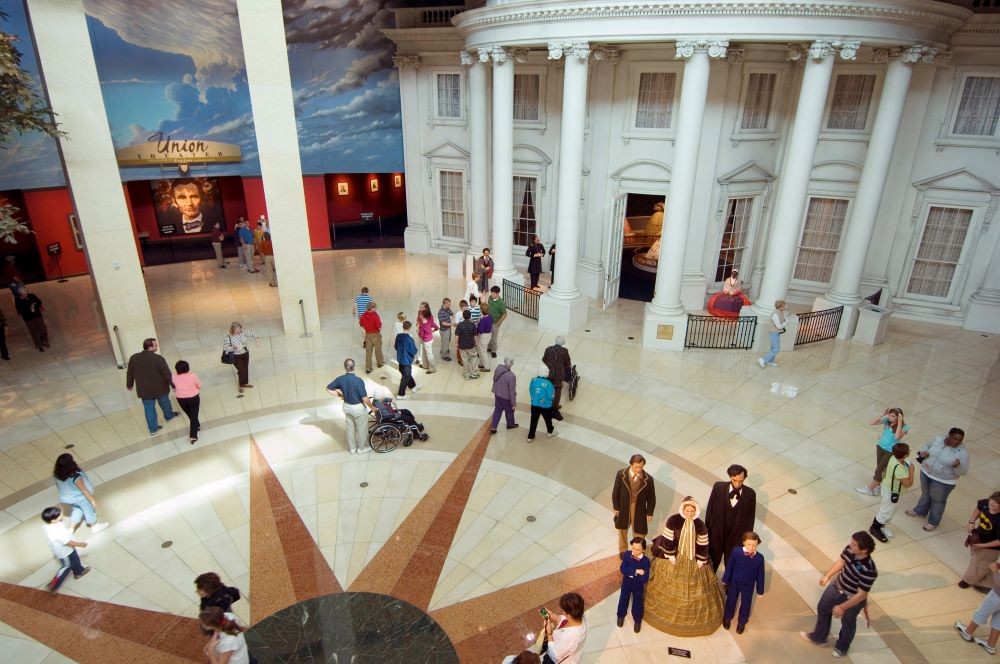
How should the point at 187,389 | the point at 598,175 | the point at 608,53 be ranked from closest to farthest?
the point at 187,389, the point at 608,53, the point at 598,175

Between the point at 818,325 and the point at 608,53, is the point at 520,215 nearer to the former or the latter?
the point at 608,53

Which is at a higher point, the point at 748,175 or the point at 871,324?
the point at 748,175

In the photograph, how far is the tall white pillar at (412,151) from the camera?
19500mm

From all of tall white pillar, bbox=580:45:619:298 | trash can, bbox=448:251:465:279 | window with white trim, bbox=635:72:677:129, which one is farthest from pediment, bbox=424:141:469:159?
window with white trim, bbox=635:72:677:129

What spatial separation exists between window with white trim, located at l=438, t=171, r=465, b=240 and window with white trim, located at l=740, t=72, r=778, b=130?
29.9ft

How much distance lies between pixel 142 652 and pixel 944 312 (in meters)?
18.0

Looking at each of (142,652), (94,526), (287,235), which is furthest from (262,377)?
(142,652)

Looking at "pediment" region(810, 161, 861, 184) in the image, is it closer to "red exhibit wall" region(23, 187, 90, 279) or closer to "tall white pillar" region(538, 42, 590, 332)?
"tall white pillar" region(538, 42, 590, 332)

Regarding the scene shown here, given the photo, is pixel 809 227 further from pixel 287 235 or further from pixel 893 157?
pixel 287 235

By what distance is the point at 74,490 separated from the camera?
6.98 m

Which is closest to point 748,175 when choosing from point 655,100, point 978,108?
point 655,100

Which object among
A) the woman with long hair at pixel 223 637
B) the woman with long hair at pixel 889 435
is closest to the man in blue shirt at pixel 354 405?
the woman with long hair at pixel 223 637

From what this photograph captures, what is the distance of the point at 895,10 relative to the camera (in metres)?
11.3

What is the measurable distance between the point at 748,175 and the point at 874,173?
2851mm
